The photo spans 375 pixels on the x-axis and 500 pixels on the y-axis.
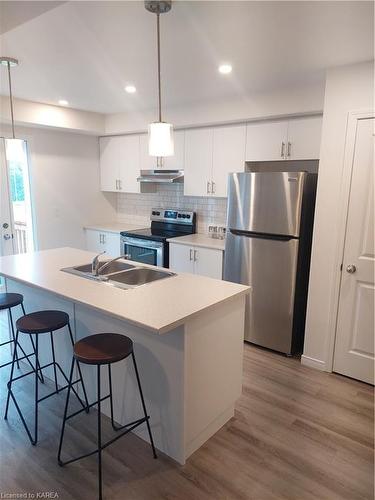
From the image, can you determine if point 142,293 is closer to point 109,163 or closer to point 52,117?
point 52,117

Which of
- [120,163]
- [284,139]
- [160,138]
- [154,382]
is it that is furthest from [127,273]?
[120,163]

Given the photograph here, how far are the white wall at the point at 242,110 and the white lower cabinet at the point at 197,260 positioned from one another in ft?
4.51

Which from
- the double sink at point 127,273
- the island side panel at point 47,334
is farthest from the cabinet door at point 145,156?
the island side panel at point 47,334

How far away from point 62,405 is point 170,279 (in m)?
1.19

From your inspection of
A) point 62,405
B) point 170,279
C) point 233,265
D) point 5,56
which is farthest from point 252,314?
point 5,56

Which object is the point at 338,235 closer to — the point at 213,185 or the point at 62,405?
the point at 213,185

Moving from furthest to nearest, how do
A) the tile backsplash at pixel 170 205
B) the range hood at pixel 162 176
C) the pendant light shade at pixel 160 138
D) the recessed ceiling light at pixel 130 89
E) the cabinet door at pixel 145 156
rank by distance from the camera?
the cabinet door at pixel 145 156 → the tile backsplash at pixel 170 205 → the range hood at pixel 162 176 → the recessed ceiling light at pixel 130 89 → the pendant light shade at pixel 160 138

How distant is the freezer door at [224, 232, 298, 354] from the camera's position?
308 centimetres

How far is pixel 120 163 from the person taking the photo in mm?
4836

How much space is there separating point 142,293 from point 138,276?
23.6 inches

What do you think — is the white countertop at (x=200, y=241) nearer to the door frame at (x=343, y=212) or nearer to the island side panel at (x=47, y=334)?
the door frame at (x=343, y=212)

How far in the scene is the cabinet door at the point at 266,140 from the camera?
3305mm

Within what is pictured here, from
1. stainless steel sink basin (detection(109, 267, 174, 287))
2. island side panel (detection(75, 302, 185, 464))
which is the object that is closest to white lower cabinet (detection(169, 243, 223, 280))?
stainless steel sink basin (detection(109, 267, 174, 287))

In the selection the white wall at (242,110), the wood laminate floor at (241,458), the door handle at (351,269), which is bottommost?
the wood laminate floor at (241,458)
